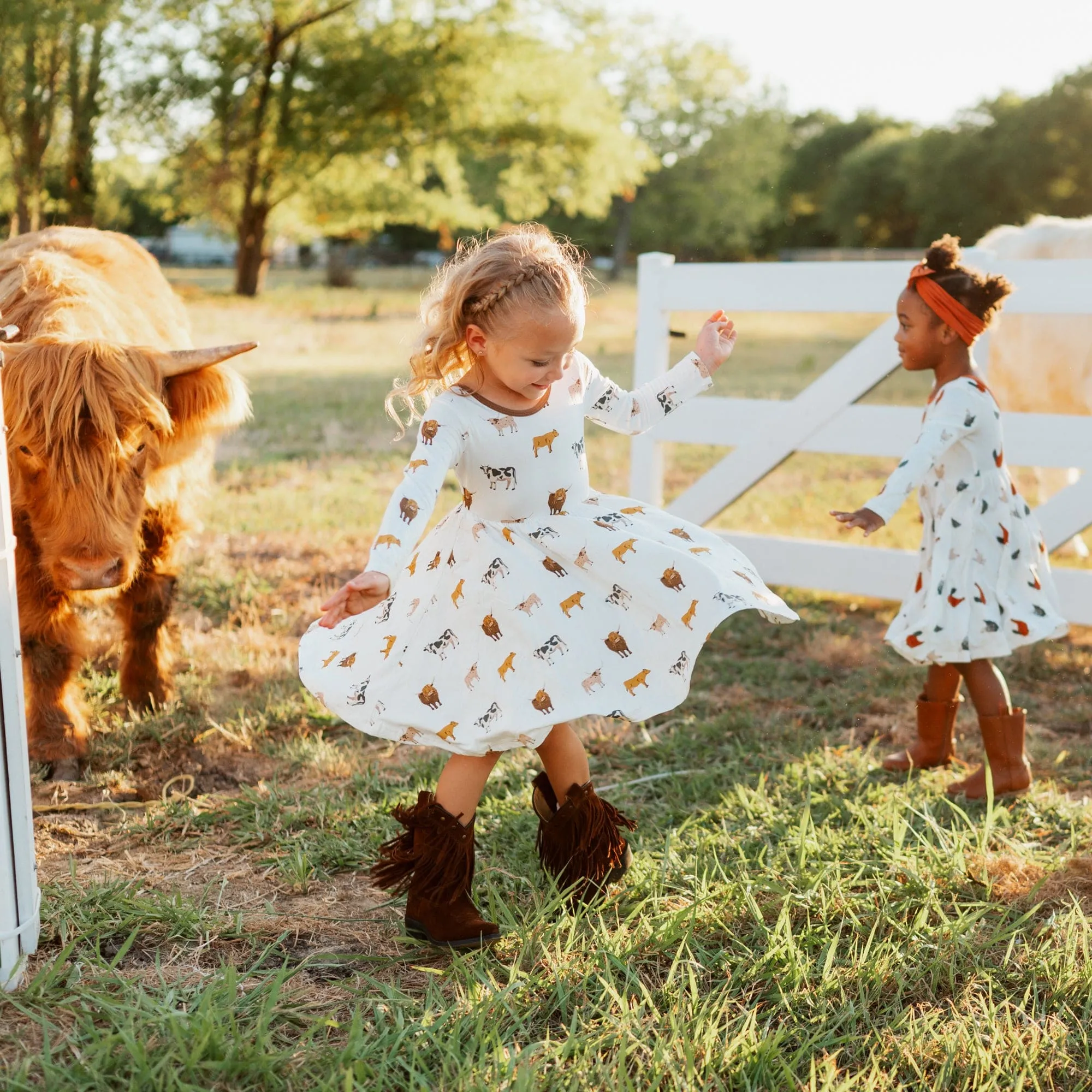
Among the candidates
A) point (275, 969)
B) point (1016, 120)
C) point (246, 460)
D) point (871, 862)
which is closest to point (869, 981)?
point (871, 862)

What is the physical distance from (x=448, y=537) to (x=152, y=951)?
105 cm

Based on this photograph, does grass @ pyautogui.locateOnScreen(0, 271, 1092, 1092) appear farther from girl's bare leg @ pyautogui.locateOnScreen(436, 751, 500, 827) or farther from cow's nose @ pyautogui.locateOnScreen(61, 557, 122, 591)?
cow's nose @ pyautogui.locateOnScreen(61, 557, 122, 591)

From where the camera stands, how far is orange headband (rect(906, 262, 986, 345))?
3.21m

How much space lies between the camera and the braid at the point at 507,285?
7.44ft

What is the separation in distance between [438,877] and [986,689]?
181cm

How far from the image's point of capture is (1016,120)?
46.1 meters

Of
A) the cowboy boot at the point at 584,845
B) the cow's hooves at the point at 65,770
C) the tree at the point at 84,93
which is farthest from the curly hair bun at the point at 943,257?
the tree at the point at 84,93

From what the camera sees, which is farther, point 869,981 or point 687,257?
point 687,257

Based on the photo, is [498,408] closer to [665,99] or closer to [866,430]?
[866,430]

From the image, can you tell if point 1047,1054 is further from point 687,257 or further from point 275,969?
point 687,257

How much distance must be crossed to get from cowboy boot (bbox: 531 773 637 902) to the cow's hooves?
1.52 meters

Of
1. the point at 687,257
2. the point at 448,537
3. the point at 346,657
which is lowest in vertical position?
the point at 346,657

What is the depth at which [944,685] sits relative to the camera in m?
3.43

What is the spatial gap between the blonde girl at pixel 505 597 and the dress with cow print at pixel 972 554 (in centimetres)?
99
